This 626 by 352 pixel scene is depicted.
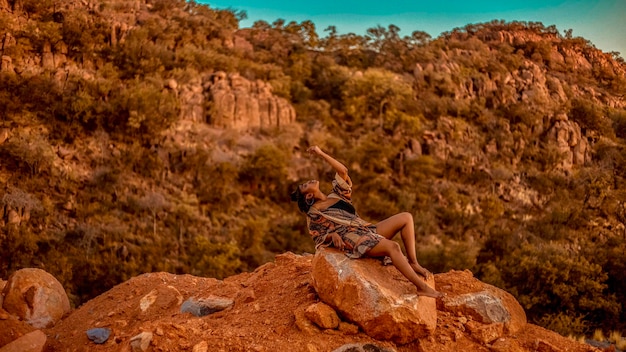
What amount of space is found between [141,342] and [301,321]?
1276 millimetres

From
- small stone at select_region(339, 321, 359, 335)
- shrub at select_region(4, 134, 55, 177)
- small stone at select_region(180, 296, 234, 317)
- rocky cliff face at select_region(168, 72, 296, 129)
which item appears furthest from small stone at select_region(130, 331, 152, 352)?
rocky cliff face at select_region(168, 72, 296, 129)

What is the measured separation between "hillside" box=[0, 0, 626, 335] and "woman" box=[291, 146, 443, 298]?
7.57 meters

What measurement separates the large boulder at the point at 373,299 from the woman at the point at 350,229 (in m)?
0.12

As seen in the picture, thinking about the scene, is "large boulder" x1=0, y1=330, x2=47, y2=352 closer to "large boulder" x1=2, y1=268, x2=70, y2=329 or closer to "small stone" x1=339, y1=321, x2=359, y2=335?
"large boulder" x1=2, y1=268, x2=70, y2=329

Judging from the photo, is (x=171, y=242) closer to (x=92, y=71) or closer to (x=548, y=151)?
(x=92, y=71)

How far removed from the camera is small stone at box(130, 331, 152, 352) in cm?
423

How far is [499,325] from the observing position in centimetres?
477

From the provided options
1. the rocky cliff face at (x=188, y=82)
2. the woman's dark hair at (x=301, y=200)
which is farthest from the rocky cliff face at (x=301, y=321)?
the rocky cliff face at (x=188, y=82)

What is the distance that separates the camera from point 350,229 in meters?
4.75

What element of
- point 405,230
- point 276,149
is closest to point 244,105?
point 276,149

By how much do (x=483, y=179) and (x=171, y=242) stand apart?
1792cm

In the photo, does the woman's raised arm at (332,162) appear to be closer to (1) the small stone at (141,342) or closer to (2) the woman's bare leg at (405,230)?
(2) the woman's bare leg at (405,230)

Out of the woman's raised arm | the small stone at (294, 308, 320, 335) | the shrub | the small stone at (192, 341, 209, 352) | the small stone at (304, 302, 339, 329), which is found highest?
the woman's raised arm

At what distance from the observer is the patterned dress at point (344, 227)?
4.61 metres
